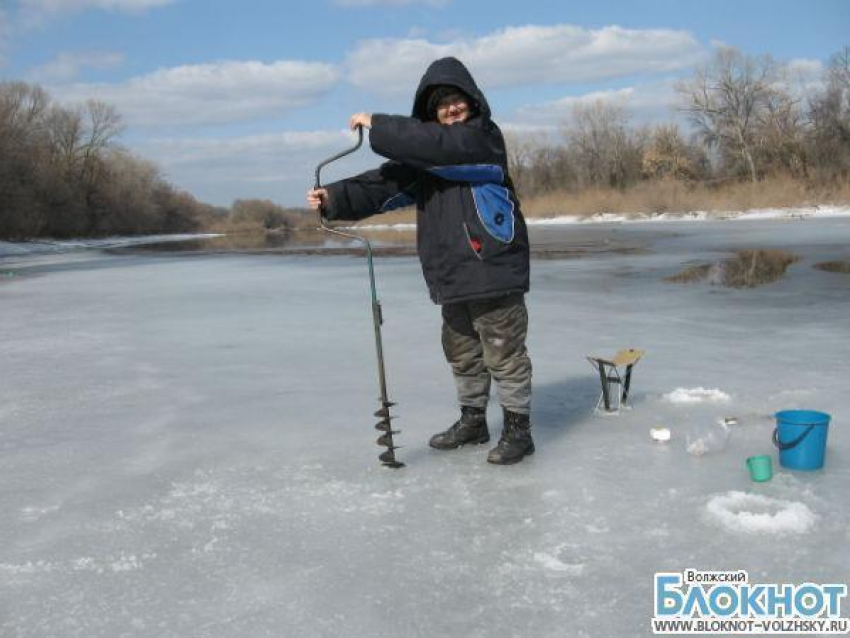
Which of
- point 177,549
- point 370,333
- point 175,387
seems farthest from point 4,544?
point 370,333

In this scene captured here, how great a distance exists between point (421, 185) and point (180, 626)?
6.40ft

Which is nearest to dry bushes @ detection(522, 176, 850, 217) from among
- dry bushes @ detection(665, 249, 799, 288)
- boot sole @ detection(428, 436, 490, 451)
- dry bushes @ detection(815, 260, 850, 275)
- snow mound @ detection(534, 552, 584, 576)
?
dry bushes @ detection(665, 249, 799, 288)

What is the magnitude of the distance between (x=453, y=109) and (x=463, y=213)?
436mm

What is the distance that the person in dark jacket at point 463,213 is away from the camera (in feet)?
9.61

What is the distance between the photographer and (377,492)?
112 inches

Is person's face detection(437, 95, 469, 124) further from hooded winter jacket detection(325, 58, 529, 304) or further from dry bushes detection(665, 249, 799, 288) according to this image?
dry bushes detection(665, 249, 799, 288)

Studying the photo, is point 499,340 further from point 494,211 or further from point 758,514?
point 758,514

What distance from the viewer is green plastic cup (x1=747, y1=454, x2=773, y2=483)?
2.80 meters

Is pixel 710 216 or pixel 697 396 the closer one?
pixel 697 396

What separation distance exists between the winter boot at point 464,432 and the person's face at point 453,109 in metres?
1.23

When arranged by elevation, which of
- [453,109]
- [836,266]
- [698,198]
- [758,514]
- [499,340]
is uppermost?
[453,109]

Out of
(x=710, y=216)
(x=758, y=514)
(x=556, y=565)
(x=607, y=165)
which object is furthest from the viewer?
(x=607, y=165)

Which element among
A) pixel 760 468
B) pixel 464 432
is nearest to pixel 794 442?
pixel 760 468

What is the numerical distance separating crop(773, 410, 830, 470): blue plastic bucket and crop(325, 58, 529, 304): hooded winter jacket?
113cm
